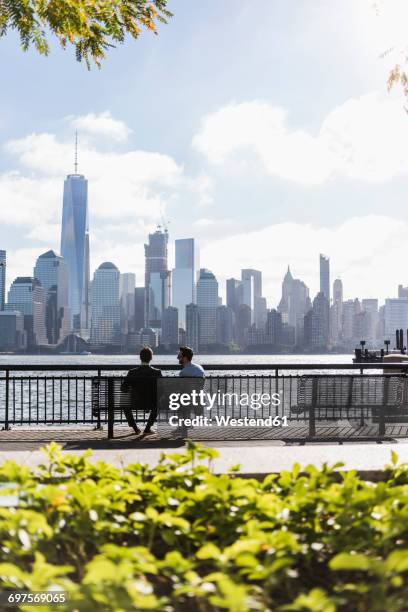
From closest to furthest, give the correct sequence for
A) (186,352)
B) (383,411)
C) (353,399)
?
1. (383,411)
2. (353,399)
3. (186,352)

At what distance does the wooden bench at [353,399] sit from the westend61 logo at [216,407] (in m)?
0.61

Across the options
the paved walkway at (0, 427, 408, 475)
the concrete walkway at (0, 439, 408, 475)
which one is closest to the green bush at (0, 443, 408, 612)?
the paved walkway at (0, 427, 408, 475)

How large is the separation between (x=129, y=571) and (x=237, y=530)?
125 cm

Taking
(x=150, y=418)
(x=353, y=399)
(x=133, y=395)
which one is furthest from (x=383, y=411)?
(x=133, y=395)

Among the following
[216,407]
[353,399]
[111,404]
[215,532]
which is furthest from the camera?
[216,407]

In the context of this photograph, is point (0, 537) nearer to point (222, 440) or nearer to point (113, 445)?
point (113, 445)

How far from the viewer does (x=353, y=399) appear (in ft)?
37.7

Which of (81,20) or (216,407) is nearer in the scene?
(81,20)

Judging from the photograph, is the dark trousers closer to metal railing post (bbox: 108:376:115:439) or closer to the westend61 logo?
the westend61 logo

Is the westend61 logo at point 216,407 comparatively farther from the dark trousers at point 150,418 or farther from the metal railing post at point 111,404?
the metal railing post at point 111,404

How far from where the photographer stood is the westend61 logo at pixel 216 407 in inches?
440

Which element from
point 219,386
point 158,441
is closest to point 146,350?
point 219,386

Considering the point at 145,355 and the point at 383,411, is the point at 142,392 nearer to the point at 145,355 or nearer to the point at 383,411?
the point at 145,355

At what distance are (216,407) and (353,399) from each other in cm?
229
